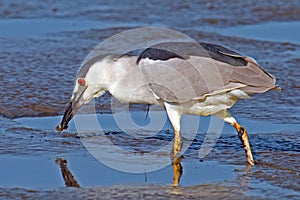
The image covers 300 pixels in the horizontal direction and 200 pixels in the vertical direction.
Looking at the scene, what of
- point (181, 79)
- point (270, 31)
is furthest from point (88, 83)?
point (270, 31)

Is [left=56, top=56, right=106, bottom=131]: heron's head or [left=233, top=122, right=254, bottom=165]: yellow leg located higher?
[left=56, top=56, right=106, bottom=131]: heron's head

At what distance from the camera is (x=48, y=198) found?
5.27 meters

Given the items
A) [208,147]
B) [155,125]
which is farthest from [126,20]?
[208,147]

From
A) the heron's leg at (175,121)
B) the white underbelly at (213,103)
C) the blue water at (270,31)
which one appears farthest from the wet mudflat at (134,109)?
the white underbelly at (213,103)

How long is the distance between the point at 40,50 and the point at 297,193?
487 centimetres

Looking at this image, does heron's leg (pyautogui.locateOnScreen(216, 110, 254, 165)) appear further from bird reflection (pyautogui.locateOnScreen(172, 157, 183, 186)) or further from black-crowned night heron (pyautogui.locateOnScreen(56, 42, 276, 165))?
bird reflection (pyautogui.locateOnScreen(172, 157, 183, 186))

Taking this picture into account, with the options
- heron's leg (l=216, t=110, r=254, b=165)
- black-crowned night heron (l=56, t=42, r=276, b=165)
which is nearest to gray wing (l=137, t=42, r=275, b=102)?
black-crowned night heron (l=56, t=42, r=276, b=165)

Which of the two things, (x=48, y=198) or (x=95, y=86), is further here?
(x=95, y=86)

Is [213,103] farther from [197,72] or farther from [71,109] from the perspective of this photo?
[71,109]

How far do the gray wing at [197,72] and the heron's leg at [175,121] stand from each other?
0.12 meters

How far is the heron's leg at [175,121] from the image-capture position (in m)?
6.05

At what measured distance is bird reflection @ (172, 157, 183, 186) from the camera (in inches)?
224

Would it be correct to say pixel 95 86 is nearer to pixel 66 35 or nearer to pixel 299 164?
pixel 299 164

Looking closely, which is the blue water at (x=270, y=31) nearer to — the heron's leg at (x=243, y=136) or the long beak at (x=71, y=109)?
the heron's leg at (x=243, y=136)
